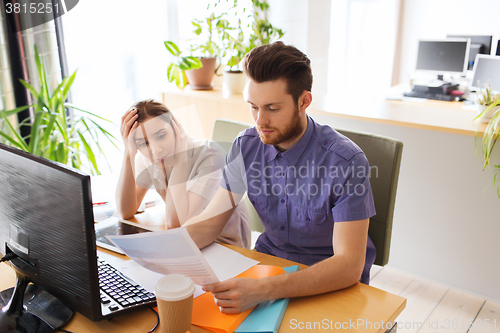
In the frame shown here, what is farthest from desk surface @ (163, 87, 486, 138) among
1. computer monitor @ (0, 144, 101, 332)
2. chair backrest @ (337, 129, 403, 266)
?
computer monitor @ (0, 144, 101, 332)

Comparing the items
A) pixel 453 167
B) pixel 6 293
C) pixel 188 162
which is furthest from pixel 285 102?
pixel 453 167

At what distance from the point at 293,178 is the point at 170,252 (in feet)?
1.69

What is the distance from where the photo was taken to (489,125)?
1.74 meters

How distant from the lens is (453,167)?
6.59 feet

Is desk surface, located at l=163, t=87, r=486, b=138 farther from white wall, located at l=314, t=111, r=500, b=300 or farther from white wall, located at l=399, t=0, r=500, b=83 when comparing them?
white wall, located at l=399, t=0, r=500, b=83

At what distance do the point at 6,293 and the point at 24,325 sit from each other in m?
0.16

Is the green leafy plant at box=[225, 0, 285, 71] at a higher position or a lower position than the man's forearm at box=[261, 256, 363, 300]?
higher

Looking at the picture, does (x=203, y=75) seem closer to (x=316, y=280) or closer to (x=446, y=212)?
(x=446, y=212)

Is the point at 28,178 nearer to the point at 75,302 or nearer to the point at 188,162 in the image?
the point at 75,302

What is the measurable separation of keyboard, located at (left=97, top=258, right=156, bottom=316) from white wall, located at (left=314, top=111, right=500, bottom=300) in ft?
5.45

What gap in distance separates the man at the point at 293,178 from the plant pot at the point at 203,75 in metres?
1.54

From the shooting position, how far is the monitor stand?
2.69ft

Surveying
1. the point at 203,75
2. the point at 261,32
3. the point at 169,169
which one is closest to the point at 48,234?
the point at 169,169

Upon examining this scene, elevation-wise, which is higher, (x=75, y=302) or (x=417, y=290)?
(x=75, y=302)
